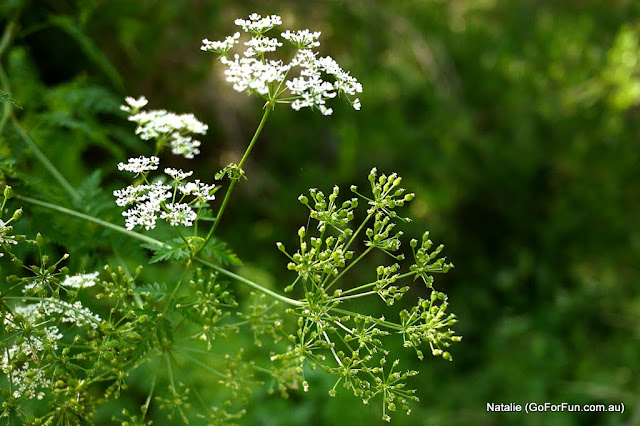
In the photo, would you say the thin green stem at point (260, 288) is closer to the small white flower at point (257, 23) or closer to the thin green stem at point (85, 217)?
the thin green stem at point (85, 217)

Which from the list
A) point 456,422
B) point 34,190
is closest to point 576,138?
point 456,422

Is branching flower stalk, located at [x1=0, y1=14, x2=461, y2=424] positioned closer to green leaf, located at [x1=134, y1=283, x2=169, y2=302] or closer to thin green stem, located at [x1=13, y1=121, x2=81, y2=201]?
green leaf, located at [x1=134, y1=283, x2=169, y2=302]

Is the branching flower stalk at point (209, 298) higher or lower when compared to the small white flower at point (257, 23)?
lower

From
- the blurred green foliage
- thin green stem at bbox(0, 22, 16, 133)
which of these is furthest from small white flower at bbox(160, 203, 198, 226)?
the blurred green foliage

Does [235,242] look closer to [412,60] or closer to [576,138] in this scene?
[412,60]

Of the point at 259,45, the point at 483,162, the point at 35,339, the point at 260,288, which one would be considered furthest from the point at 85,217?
the point at 483,162

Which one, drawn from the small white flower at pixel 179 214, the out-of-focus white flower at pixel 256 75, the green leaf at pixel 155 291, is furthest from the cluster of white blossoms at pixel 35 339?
the out-of-focus white flower at pixel 256 75

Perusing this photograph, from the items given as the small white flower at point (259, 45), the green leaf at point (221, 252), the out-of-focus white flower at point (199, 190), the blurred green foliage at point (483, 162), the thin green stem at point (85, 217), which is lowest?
the green leaf at point (221, 252)
